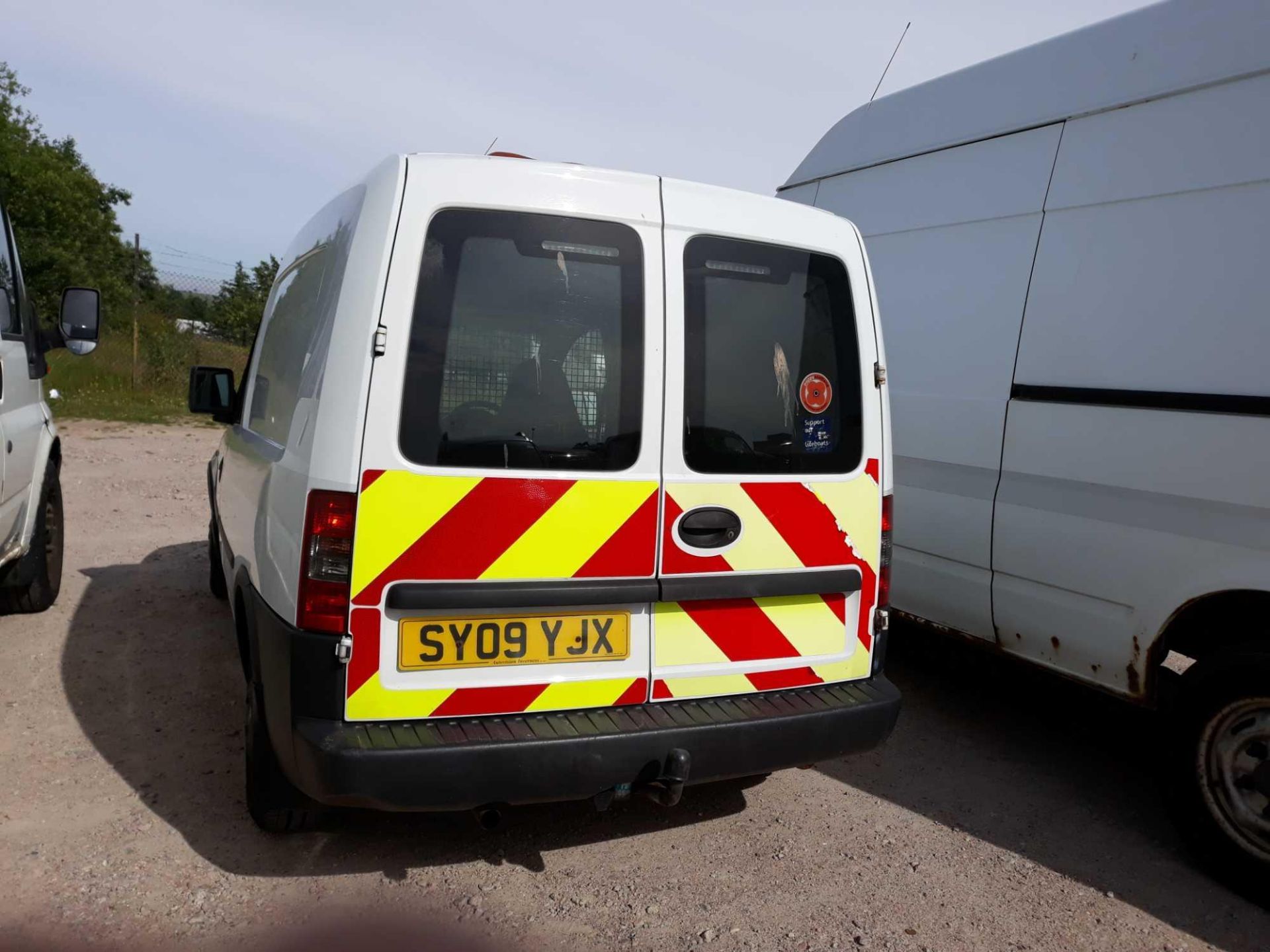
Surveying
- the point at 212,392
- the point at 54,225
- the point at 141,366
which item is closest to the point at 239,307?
the point at 141,366

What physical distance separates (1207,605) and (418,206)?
278 cm

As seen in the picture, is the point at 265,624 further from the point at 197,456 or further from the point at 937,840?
the point at 197,456

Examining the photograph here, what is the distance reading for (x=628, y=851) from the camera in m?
3.21

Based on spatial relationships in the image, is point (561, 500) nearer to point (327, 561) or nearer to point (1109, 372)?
point (327, 561)

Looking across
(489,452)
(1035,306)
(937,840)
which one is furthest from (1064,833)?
(489,452)

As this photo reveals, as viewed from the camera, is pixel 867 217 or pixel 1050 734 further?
pixel 867 217

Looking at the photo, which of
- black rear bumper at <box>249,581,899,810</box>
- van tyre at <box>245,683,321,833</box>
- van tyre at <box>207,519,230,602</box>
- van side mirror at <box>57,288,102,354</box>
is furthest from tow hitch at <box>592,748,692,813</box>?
van side mirror at <box>57,288,102,354</box>

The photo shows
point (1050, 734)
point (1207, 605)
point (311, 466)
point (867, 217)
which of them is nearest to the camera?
point (311, 466)

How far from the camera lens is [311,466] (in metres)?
2.56

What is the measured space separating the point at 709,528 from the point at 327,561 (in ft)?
3.44

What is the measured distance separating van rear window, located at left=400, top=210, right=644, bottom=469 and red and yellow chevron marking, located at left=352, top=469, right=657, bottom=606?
0.07 meters

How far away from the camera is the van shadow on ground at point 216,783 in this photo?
3.08 meters

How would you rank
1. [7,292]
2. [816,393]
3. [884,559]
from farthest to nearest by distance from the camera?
1. [7,292]
2. [884,559]
3. [816,393]

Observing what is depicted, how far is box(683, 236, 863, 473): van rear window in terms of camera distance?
9.48ft
